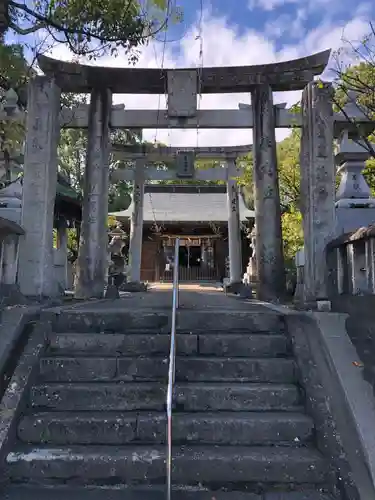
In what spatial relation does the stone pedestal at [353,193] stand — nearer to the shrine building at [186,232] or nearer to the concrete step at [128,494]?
the concrete step at [128,494]

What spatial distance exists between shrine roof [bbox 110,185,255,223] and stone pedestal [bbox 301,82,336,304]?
1224 cm

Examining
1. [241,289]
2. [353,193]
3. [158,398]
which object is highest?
[353,193]

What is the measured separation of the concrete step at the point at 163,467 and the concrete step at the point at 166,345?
1024mm

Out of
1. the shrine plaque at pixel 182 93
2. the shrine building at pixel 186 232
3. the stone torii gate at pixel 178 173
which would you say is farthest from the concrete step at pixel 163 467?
the shrine building at pixel 186 232

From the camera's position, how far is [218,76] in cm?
745

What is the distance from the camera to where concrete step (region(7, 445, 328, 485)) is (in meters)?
2.63

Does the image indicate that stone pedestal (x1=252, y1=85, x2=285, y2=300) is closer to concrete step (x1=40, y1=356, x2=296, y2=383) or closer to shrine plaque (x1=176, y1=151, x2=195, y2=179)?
concrete step (x1=40, y1=356, x2=296, y2=383)

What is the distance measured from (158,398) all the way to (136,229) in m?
11.2

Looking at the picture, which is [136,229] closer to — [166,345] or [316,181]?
[316,181]

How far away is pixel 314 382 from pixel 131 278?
10.7 metres

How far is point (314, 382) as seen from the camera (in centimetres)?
314

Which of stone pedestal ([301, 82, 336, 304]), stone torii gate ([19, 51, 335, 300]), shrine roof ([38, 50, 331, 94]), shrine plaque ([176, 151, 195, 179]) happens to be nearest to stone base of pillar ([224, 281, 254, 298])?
stone torii gate ([19, 51, 335, 300])

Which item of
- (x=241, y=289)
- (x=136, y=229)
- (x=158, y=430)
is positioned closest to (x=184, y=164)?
(x=136, y=229)

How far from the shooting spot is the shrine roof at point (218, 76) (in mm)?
7375
